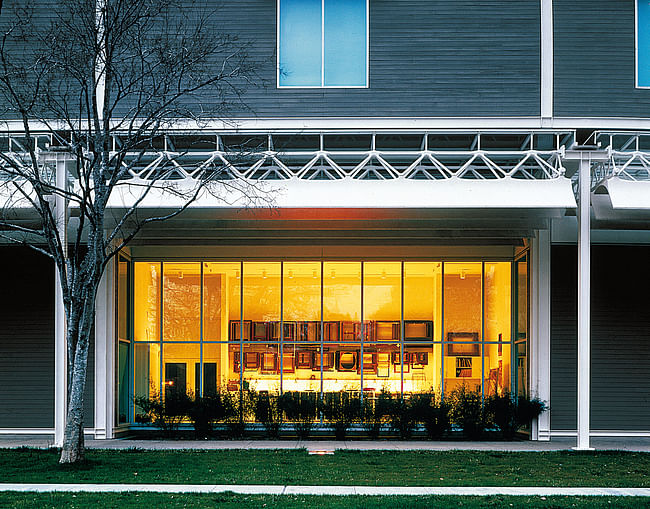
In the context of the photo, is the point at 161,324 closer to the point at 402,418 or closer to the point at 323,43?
the point at 402,418

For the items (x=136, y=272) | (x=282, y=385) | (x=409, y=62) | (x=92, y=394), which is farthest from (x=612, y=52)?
A: (x=92, y=394)

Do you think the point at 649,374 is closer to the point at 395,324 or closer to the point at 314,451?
the point at 395,324

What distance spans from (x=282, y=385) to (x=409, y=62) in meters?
8.48

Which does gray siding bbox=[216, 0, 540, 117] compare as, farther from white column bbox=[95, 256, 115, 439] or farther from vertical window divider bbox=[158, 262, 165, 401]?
white column bbox=[95, 256, 115, 439]

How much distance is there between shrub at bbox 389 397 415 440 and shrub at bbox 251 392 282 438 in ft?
8.66

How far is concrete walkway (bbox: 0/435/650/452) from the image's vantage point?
18.0 m

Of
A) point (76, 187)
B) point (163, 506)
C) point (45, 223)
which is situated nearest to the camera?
point (163, 506)

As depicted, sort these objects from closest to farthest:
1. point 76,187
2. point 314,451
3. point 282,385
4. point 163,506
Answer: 1. point 163,506
2. point 314,451
3. point 76,187
4. point 282,385

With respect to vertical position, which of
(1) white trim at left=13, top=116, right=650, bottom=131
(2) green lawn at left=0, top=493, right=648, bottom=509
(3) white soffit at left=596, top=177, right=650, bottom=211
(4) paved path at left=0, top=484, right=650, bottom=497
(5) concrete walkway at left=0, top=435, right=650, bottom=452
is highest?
(1) white trim at left=13, top=116, right=650, bottom=131

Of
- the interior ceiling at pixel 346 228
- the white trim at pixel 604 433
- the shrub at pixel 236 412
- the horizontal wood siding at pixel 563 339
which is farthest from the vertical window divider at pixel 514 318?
the shrub at pixel 236 412

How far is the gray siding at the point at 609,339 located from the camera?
19.9m

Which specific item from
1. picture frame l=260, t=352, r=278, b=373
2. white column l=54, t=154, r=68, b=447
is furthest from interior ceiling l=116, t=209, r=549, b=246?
picture frame l=260, t=352, r=278, b=373

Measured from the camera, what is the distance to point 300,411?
20.2 m

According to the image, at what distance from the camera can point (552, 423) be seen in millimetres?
19859
